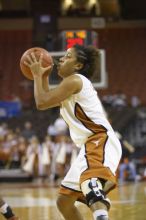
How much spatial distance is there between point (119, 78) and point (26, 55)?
75.9 feet

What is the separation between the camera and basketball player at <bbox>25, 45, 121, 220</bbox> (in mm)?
4406

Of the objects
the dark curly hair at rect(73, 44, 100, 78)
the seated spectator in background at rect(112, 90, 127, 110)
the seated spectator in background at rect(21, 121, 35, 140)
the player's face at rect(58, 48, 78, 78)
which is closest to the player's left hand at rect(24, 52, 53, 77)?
the player's face at rect(58, 48, 78, 78)

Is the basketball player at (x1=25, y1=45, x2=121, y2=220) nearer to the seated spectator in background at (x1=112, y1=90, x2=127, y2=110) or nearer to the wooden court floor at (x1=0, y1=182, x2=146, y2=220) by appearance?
the wooden court floor at (x1=0, y1=182, x2=146, y2=220)

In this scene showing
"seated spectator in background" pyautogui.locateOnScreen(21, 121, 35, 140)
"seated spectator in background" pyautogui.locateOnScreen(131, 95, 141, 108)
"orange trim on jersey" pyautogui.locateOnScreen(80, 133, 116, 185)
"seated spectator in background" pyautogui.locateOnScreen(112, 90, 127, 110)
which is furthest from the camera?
"seated spectator in background" pyautogui.locateOnScreen(131, 95, 141, 108)

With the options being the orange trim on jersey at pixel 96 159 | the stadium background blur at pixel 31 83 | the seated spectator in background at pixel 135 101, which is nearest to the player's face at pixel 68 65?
the orange trim on jersey at pixel 96 159

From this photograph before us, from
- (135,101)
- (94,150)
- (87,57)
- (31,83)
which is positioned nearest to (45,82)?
(87,57)

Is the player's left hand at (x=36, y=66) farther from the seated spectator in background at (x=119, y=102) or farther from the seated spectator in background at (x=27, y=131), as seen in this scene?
the seated spectator in background at (x=119, y=102)

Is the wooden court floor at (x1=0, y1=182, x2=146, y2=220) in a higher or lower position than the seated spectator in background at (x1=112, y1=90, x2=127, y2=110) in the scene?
higher

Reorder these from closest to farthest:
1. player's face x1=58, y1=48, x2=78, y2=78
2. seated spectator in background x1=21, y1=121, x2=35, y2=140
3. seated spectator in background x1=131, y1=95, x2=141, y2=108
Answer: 1. player's face x1=58, y1=48, x2=78, y2=78
2. seated spectator in background x1=21, y1=121, x2=35, y2=140
3. seated spectator in background x1=131, y1=95, x2=141, y2=108

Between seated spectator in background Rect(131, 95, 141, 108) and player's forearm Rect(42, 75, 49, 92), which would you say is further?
seated spectator in background Rect(131, 95, 141, 108)

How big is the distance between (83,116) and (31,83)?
Answer: 21190 millimetres

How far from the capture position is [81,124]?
4562 mm

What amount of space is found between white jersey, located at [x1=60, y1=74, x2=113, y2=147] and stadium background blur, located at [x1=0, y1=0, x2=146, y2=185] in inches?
334

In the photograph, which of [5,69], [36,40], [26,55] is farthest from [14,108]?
[26,55]
